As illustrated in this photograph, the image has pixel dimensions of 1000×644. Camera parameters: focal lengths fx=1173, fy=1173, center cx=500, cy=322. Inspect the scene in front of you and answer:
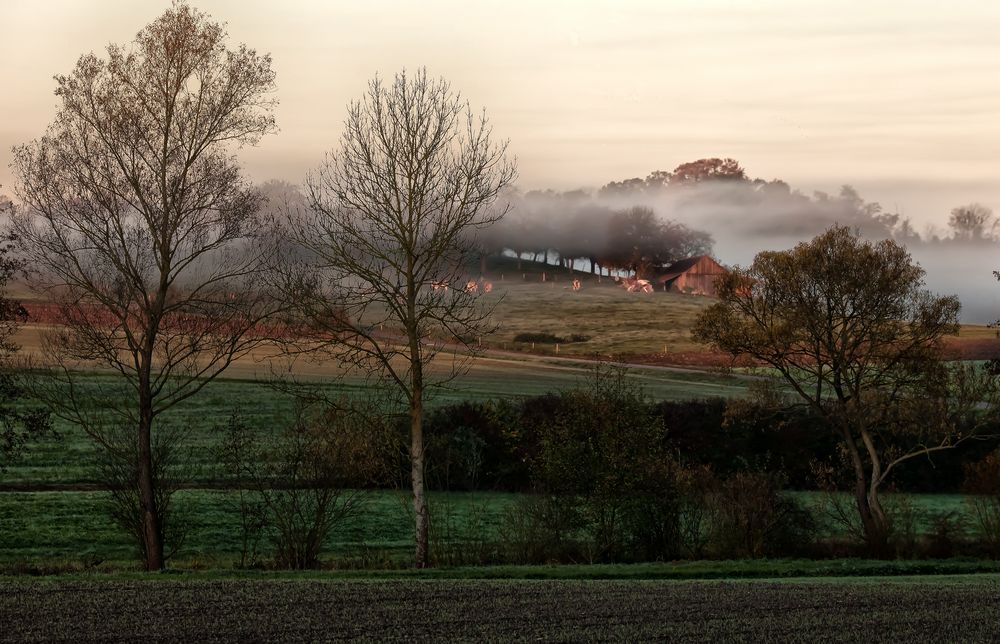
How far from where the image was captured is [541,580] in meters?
28.2

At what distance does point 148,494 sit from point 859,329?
28.7 meters

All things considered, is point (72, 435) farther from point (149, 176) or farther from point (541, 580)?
point (541, 580)

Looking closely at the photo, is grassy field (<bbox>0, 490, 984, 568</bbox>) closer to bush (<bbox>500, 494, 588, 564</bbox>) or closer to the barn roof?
bush (<bbox>500, 494, 588, 564</bbox>)

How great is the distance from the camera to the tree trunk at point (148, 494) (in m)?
35.4

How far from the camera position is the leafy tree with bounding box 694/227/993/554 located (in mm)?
47125

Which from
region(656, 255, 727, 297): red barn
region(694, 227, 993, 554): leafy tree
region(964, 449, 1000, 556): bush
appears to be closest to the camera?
region(964, 449, 1000, 556): bush

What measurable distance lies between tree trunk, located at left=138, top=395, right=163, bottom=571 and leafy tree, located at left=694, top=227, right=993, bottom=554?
77.4 ft

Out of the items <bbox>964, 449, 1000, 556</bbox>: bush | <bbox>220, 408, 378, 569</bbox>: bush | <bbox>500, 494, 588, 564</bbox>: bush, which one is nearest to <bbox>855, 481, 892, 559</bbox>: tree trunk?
<bbox>964, 449, 1000, 556</bbox>: bush

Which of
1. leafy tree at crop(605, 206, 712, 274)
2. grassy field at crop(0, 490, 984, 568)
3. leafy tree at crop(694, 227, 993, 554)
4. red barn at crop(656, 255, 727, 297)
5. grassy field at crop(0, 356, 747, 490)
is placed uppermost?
leafy tree at crop(605, 206, 712, 274)

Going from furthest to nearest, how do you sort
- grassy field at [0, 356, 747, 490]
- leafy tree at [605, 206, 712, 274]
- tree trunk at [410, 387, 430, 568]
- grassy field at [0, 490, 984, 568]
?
leafy tree at [605, 206, 712, 274] < grassy field at [0, 356, 747, 490] < grassy field at [0, 490, 984, 568] < tree trunk at [410, 387, 430, 568]

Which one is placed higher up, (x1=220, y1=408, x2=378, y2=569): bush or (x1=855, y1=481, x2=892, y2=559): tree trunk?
(x1=220, y1=408, x2=378, y2=569): bush

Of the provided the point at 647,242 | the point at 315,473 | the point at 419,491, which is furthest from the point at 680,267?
the point at 419,491

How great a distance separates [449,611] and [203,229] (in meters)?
18.3

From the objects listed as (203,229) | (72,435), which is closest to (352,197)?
(203,229)
